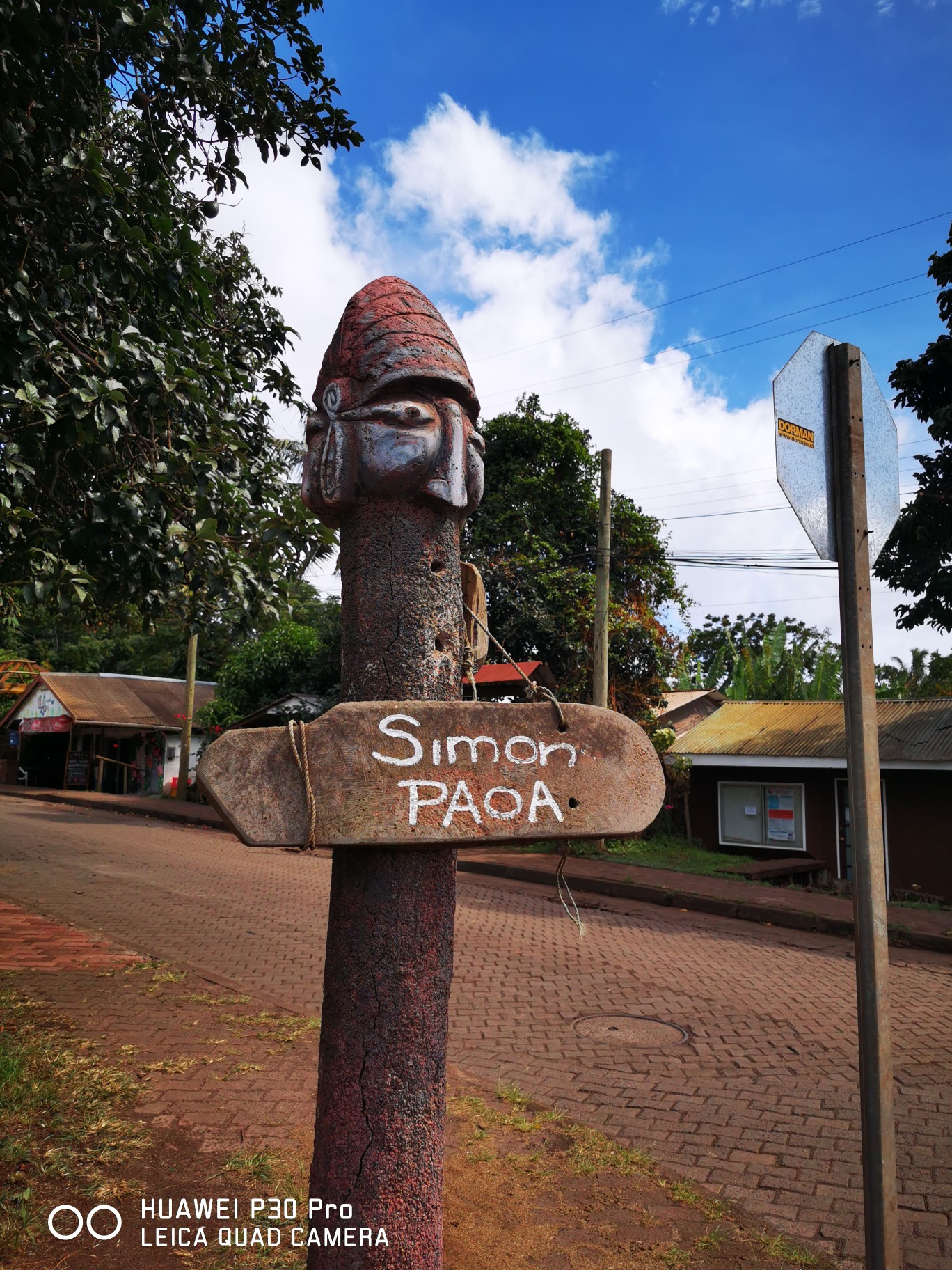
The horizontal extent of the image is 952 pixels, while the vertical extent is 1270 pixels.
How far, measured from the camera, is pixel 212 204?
595cm

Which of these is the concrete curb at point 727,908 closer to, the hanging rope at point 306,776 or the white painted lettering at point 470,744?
the white painted lettering at point 470,744

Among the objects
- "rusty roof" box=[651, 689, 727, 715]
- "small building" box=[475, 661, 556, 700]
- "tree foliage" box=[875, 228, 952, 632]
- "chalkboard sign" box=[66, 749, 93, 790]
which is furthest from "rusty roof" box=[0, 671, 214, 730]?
"tree foliage" box=[875, 228, 952, 632]

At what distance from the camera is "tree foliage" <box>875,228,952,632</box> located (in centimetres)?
1248

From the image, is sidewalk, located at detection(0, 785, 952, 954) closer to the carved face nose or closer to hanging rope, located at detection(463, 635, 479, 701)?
hanging rope, located at detection(463, 635, 479, 701)

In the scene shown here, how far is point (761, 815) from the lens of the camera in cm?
1609

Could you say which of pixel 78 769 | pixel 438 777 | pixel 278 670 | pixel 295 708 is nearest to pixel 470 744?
pixel 438 777

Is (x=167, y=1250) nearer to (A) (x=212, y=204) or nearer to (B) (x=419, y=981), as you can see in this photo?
(B) (x=419, y=981)

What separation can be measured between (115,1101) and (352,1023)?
2803 mm

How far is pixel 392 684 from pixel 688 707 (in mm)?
21992

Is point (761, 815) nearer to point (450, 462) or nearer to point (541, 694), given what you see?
point (541, 694)

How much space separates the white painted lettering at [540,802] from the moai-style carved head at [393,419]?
2.57 ft

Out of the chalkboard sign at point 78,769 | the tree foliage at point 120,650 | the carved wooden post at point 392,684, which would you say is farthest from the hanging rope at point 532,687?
the chalkboard sign at point 78,769

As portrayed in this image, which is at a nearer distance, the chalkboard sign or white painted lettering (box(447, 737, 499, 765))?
white painted lettering (box(447, 737, 499, 765))

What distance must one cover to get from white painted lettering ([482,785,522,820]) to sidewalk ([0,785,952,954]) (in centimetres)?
626
